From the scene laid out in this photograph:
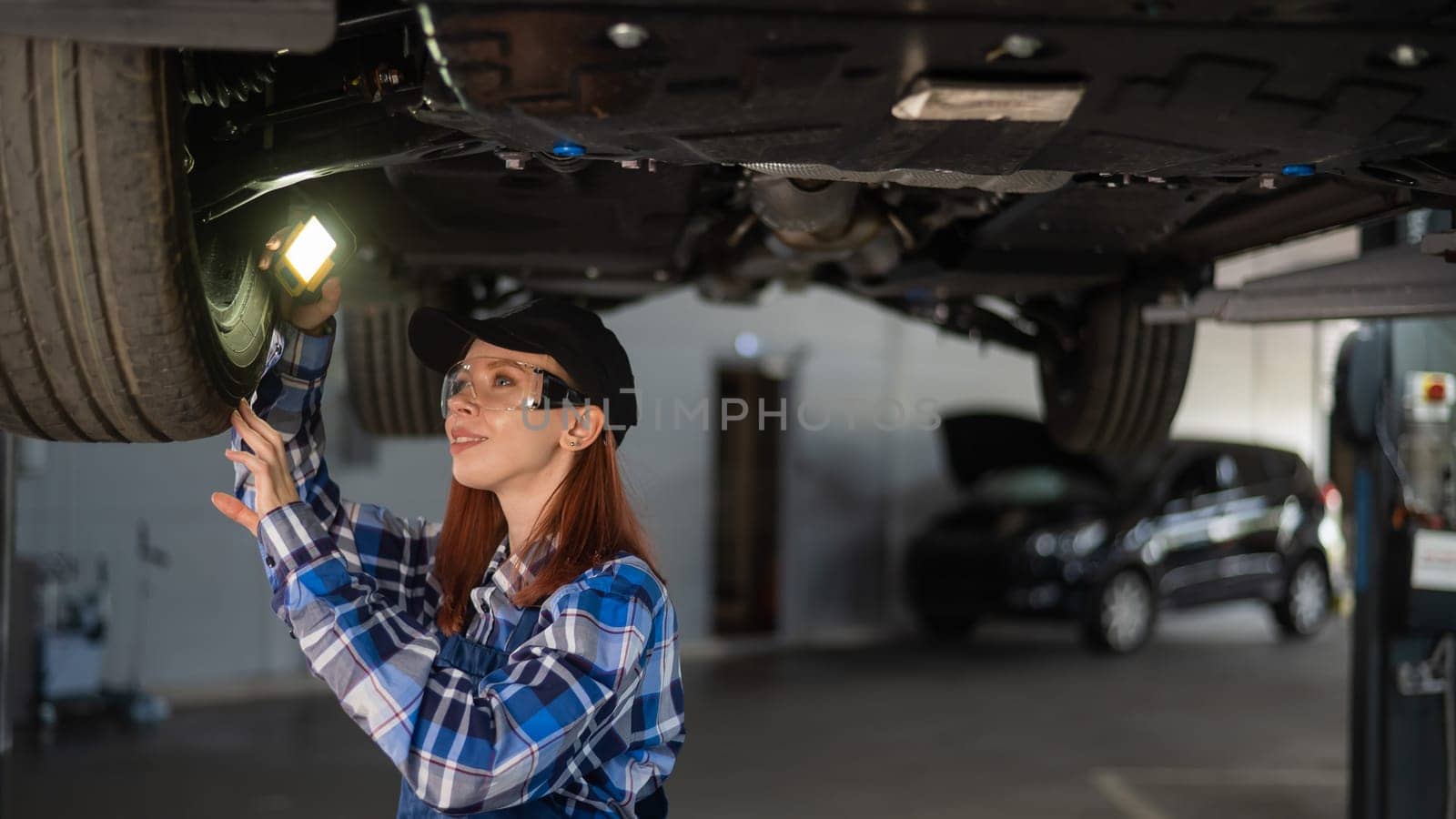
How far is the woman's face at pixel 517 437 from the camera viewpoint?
1.46m

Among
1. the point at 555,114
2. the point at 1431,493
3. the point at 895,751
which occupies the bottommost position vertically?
the point at 895,751

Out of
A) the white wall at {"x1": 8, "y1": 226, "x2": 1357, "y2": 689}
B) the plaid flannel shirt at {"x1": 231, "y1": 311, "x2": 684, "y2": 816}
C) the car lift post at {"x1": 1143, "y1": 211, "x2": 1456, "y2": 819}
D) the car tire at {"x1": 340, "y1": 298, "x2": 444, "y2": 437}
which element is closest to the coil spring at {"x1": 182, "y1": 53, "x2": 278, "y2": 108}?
the plaid flannel shirt at {"x1": 231, "y1": 311, "x2": 684, "y2": 816}

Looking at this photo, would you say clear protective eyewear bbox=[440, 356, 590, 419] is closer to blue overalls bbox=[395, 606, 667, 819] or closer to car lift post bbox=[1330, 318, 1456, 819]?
blue overalls bbox=[395, 606, 667, 819]

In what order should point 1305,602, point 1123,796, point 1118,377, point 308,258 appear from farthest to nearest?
point 1305,602, point 1123,796, point 1118,377, point 308,258

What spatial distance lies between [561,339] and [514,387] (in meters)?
0.08

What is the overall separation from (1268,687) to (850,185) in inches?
220

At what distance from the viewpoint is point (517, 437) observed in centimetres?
145

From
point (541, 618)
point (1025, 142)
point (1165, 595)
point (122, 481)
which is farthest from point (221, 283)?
point (1165, 595)

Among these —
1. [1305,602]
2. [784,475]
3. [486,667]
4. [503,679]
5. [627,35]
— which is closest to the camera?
[627,35]

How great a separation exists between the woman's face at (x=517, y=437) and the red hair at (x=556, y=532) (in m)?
0.03

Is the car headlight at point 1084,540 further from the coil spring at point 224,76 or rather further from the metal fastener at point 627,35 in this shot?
the metal fastener at point 627,35

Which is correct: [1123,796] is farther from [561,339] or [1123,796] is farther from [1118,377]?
[561,339]

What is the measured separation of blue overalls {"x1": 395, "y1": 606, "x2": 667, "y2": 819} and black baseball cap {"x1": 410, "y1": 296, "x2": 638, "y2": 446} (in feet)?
0.88

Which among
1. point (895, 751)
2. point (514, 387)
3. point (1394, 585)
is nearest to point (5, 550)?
point (514, 387)
